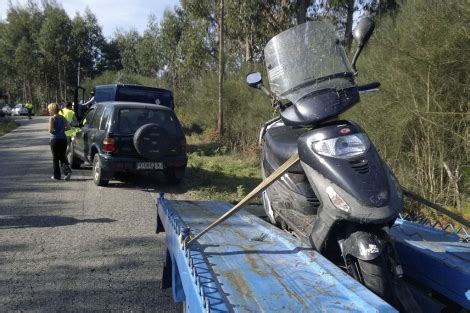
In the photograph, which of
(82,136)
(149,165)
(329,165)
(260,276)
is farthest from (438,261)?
(82,136)

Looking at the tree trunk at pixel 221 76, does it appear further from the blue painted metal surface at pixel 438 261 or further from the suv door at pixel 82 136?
the blue painted metal surface at pixel 438 261

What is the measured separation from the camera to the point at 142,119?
9.84 m

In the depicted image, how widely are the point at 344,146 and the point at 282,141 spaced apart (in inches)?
34.4

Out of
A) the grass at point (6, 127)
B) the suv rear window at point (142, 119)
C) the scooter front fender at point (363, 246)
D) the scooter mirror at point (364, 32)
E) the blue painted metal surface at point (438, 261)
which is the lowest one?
the grass at point (6, 127)

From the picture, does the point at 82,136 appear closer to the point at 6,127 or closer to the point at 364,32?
the point at 364,32

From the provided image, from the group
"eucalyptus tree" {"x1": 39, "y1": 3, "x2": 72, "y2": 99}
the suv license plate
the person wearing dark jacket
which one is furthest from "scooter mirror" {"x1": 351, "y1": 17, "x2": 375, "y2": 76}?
"eucalyptus tree" {"x1": 39, "y1": 3, "x2": 72, "y2": 99}

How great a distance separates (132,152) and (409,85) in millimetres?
5460

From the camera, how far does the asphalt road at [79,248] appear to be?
13.9 ft

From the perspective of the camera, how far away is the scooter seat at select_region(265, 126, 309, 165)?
134 inches

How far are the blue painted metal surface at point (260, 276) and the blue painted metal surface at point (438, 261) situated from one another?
2.57 feet

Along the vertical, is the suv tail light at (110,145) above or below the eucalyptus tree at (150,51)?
below

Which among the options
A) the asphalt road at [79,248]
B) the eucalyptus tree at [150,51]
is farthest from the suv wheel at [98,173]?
the eucalyptus tree at [150,51]

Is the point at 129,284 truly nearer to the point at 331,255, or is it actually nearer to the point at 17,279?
the point at 17,279

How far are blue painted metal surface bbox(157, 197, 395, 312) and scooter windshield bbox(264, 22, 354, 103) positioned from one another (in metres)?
1.05
